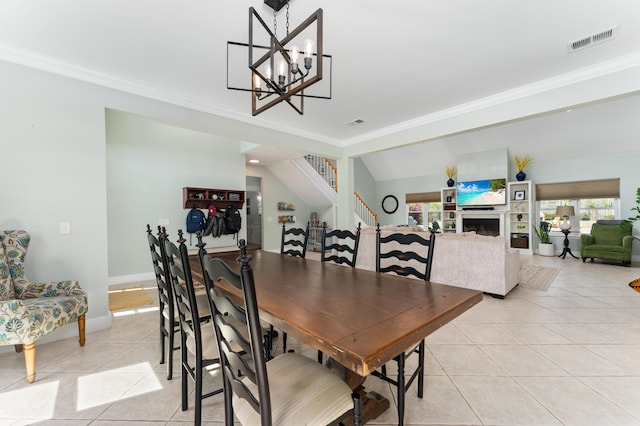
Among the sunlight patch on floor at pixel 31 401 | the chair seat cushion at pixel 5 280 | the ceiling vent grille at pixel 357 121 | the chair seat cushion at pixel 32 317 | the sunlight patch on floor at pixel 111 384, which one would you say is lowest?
the sunlight patch on floor at pixel 111 384

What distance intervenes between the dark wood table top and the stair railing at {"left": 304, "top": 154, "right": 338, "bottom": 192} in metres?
5.75

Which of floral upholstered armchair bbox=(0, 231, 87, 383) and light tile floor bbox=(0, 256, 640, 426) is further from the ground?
floral upholstered armchair bbox=(0, 231, 87, 383)

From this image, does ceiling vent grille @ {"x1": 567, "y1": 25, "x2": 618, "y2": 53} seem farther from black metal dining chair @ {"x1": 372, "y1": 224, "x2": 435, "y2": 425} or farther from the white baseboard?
the white baseboard

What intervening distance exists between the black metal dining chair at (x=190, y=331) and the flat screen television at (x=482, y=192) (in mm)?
7902

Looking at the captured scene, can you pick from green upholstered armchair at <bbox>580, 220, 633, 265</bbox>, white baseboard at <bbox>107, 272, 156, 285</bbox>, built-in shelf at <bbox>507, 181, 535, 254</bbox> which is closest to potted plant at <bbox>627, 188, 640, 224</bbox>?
green upholstered armchair at <bbox>580, 220, 633, 265</bbox>

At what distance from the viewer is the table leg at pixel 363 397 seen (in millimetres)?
1480

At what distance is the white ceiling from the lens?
6.79ft

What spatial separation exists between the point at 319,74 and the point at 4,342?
2.76m

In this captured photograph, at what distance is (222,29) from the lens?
229cm

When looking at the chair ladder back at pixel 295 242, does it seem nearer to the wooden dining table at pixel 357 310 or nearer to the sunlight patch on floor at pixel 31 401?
the wooden dining table at pixel 357 310

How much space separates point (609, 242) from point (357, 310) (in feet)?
25.1

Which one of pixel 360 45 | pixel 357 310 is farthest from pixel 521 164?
pixel 357 310

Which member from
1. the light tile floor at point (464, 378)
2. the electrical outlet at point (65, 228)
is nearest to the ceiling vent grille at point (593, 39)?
the light tile floor at point (464, 378)

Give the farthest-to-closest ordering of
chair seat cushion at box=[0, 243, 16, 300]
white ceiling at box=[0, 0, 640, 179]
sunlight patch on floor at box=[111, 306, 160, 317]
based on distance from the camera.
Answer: sunlight patch on floor at box=[111, 306, 160, 317] < chair seat cushion at box=[0, 243, 16, 300] < white ceiling at box=[0, 0, 640, 179]
